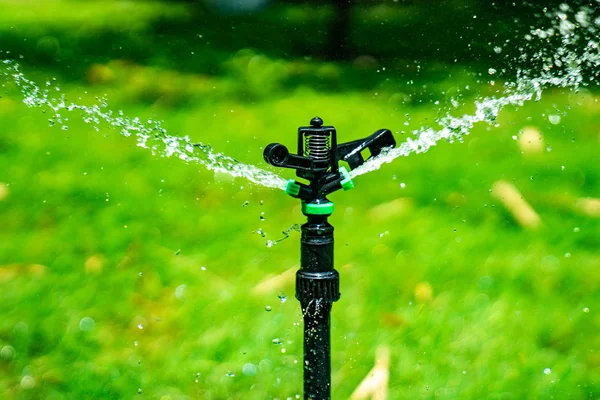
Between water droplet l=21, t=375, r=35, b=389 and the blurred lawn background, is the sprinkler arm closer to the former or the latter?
the blurred lawn background

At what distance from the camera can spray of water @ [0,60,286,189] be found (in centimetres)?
290

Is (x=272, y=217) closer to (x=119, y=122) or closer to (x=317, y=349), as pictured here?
(x=119, y=122)

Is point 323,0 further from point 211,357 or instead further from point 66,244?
point 211,357

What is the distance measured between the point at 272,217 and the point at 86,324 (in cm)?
70

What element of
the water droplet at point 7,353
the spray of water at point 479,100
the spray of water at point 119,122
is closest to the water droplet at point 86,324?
the water droplet at point 7,353

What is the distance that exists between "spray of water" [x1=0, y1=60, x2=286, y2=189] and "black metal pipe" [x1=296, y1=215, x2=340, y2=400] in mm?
1396

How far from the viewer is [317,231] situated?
1.40 m

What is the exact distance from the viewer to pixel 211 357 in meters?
2.02

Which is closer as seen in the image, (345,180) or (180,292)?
(345,180)

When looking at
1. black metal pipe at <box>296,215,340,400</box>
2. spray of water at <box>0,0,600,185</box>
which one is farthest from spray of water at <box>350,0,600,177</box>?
black metal pipe at <box>296,215,340,400</box>

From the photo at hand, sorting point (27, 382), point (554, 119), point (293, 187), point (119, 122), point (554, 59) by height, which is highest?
point (554, 59)

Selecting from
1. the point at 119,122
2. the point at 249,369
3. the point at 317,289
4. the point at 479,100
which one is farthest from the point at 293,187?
the point at 479,100

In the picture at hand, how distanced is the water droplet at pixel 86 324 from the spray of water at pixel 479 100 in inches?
24.0

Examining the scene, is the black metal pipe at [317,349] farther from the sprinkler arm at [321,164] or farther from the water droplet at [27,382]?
the water droplet at [27,382]
